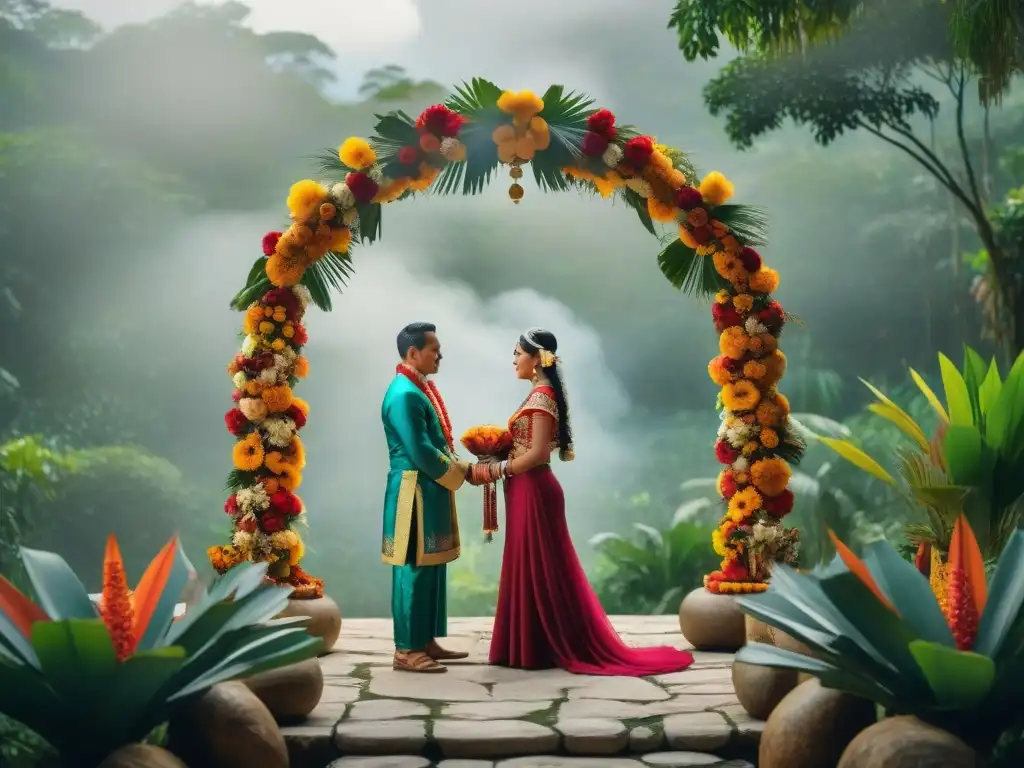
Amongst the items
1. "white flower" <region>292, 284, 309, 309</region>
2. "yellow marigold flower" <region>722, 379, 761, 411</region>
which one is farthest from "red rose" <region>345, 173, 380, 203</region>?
"yellow marigold flower" <region>722, 379, 761, 411</region>

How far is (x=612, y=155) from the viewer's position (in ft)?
22.4

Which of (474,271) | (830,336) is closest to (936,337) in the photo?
(830,336)

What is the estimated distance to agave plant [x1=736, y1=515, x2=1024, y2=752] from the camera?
3787 millimetres

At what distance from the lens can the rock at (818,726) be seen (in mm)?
4203

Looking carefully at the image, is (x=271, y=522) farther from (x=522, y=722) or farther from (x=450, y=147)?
(x=450, y=147)

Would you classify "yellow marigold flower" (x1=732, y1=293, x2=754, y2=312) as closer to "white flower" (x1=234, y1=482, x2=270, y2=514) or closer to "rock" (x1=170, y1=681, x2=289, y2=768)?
"white flower" (x1=234, y1=482, x2=270, y2=514)

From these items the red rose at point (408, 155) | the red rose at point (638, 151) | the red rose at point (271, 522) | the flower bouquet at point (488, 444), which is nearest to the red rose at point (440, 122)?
the red rose at point (408, 155)

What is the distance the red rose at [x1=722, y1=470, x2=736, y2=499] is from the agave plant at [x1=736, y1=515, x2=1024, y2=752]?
9.21 feet

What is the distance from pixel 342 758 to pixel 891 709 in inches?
89.3

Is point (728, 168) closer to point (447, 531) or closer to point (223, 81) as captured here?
point (223, 81)

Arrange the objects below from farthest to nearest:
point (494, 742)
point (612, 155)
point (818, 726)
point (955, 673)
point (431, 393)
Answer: point (612, 155) < point (431, 393) < point (494, 742) < point (818, 726) < point (955, 673)

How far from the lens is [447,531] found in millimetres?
6496

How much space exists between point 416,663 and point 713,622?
1722mm

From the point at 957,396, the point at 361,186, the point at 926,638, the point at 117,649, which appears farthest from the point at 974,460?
the point at 117,649
